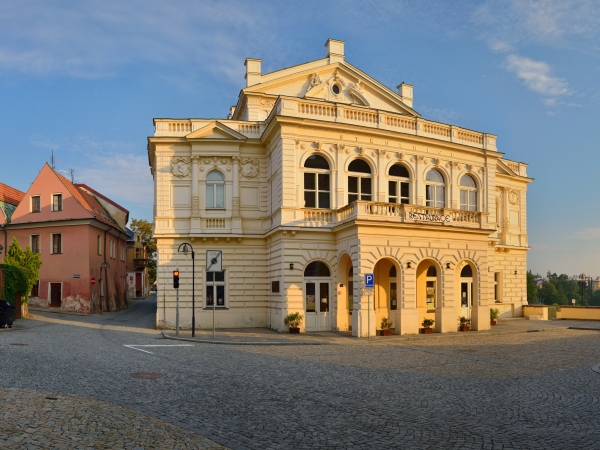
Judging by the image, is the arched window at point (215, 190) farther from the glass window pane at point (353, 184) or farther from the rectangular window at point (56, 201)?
the rectangular window at point (56, 201)

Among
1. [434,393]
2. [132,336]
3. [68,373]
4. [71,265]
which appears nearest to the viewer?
[434,393]

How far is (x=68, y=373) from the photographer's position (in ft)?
43.6

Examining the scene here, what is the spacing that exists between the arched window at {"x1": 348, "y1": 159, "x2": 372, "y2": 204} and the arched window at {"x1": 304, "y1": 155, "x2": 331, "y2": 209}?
126 cm

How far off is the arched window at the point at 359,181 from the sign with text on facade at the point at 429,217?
3635 millimetres

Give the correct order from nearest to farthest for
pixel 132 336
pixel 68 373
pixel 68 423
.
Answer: pixel 68 423 → pixel 68 373 → pixel 132 336

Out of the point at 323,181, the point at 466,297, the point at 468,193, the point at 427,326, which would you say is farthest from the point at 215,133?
the point at 466,297

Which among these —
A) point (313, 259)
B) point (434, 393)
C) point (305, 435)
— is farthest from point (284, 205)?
point (305, 435)

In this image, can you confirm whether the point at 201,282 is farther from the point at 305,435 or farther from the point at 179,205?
the point at 305,435

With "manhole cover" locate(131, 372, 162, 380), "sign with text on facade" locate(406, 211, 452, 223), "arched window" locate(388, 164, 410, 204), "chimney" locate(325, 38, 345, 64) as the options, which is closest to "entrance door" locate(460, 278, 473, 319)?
"sign with text on facade" locate(406, 211, 452, 223)

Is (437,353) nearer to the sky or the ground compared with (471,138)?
nearer to the ground

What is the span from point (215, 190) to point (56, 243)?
1731 cm

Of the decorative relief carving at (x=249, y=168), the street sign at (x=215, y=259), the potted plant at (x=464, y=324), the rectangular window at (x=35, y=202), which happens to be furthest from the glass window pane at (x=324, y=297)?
the rectangular window at (x=35, y=202)

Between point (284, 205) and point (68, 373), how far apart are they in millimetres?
15147

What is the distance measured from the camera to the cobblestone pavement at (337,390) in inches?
340
